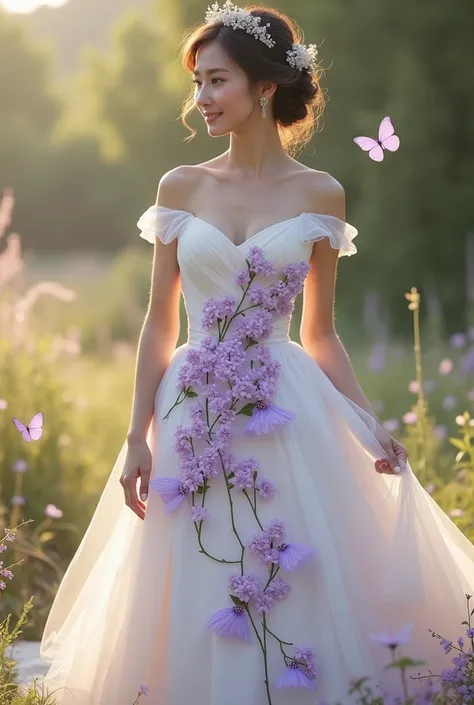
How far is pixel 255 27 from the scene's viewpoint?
3154 millimetres

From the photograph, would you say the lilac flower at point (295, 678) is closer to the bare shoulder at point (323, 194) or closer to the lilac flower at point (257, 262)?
the lilac flower at point (257, 262)

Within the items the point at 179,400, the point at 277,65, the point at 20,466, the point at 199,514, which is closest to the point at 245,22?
the point at 277,65

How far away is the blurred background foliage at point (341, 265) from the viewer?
5.29 metres

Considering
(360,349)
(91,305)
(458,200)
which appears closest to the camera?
(360,349)

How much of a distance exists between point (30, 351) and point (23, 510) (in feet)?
3.07

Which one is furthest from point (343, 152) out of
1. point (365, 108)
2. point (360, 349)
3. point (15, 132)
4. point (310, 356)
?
point (15, 132)

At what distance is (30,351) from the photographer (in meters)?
5.65

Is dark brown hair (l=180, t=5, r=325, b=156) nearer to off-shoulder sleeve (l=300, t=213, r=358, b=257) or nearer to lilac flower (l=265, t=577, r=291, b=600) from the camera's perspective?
off-shoulder sleeve (l=300, t=213, r=358, b=257)

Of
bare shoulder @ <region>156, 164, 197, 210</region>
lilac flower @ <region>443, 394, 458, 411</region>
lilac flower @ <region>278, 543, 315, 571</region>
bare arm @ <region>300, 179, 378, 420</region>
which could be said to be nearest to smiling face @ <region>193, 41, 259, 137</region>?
bare shoulder @ <region>156, 164, 197, 210</region>

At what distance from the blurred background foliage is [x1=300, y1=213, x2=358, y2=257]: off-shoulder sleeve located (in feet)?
3.50

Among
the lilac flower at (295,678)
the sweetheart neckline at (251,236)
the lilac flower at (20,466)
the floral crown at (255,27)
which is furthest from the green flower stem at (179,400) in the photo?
the lilac flower at (20,466)

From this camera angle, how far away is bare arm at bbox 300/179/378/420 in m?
3.23

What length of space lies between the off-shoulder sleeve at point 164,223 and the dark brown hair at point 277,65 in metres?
0.25

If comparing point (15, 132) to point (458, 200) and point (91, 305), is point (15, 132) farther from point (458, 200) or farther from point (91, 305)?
point (458, 200)
